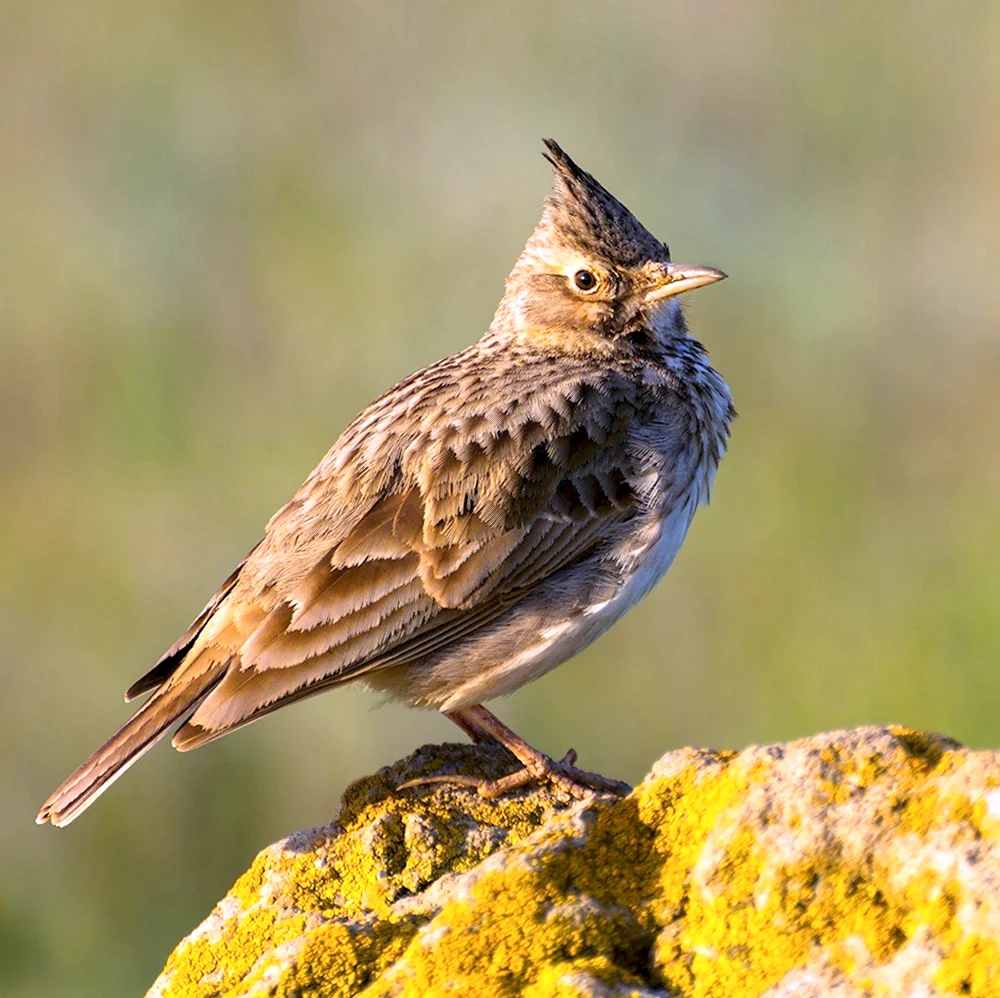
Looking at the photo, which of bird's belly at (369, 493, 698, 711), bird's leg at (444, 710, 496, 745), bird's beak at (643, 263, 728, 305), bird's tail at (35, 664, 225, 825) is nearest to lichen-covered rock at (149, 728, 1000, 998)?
bird's tail at (35, 664, 225, 825)

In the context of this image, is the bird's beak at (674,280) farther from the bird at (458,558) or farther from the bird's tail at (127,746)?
the bird's tail at (127,746)

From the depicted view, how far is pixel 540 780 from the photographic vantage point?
467 centimetres

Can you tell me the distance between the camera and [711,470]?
5551 mm

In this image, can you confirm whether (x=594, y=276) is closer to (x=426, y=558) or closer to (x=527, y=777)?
(x=426, y=558)

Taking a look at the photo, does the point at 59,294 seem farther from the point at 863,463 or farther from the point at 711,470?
the point at 711,470

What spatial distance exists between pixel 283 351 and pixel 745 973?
6.82m

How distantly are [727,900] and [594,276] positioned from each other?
10.1 ft

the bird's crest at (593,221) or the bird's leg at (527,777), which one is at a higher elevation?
the bird's crest at (593,221)

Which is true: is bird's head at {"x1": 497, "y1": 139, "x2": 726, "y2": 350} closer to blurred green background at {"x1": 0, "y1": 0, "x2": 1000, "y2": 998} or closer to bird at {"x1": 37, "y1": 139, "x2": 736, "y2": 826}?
bird at {"x1": 37, "y1": 139, "x2": 736, "y2": 826}

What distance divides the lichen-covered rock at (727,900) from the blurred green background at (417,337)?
11.9ft

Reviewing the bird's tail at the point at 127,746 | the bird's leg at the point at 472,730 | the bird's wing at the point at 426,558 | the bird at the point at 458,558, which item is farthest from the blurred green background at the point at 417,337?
the bird's wing at the point at 426,558

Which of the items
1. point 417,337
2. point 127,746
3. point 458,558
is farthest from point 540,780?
point 417,337

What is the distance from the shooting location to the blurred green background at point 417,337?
25.0ft

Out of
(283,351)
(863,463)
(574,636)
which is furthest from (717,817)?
(283,351)
